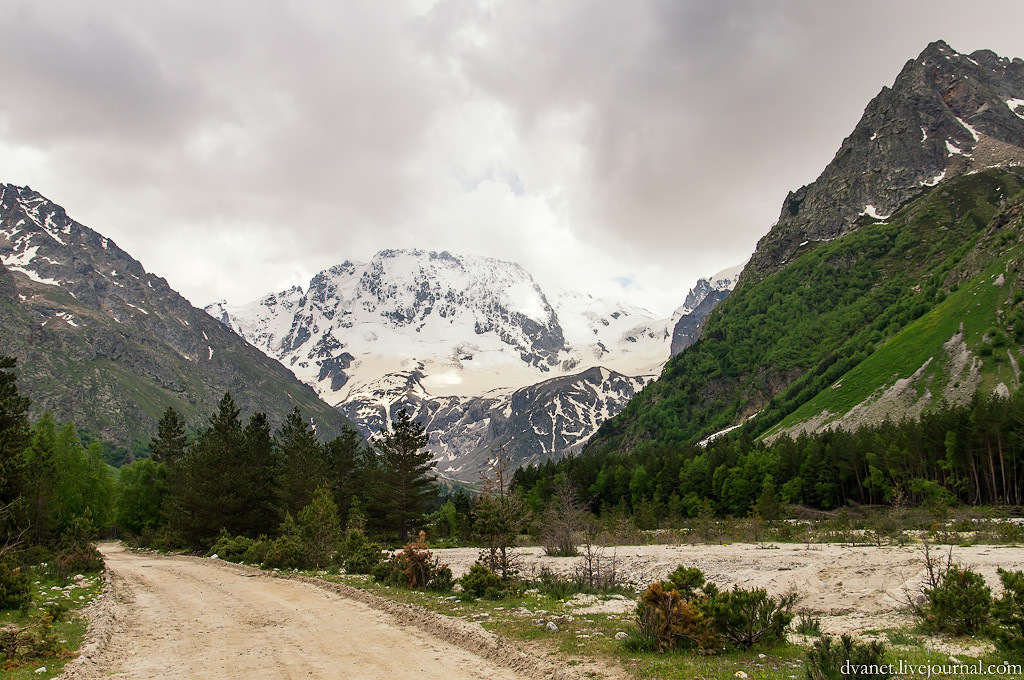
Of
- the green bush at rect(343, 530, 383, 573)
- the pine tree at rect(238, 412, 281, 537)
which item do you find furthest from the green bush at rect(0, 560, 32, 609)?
the pine tree at rect(238, 412, 281, 537)

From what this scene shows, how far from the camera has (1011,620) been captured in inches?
481

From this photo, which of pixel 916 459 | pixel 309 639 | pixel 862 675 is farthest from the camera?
pixel 916 459

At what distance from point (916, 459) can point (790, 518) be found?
22.8 metres

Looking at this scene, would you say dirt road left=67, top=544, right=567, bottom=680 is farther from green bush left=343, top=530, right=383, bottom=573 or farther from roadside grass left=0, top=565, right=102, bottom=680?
green bush left=343, top=530, right=383, bottom=573

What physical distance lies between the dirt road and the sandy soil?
7.91m

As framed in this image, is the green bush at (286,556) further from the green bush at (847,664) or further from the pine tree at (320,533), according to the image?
the green bush at (847,664)

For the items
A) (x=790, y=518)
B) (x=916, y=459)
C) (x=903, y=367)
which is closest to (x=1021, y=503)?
(x=916, y=459)

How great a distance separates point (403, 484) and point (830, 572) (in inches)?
1802

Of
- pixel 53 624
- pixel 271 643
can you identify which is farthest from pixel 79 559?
pixel 271 643

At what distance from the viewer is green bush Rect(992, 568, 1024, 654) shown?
11.9 meters

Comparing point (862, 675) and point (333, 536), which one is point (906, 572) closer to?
point (862, 675)

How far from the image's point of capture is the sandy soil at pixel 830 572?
19688mm

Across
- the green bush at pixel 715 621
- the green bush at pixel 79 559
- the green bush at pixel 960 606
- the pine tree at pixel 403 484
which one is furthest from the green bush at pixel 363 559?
the green bush at pixel 960 606

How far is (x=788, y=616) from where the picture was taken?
15023 millimetres
